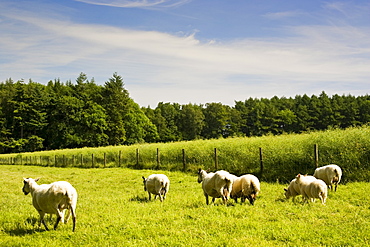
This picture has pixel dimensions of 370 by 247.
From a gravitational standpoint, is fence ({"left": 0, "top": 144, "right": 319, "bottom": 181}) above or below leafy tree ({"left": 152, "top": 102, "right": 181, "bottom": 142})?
below

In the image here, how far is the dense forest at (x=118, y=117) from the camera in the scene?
75438 mm

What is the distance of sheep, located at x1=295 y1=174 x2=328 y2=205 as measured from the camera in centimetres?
1071

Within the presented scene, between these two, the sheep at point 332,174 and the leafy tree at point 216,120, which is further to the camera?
the leafy tree at point 216,120

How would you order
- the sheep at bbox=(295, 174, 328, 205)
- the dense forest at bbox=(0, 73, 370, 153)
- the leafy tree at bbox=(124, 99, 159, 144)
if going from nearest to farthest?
the sheep at bbox=(295, 174, 328, 205) < the dense forest at bbox=(0, 73, 370, 153) < the leafy tree at bbox=(124, 99, 159, 144)

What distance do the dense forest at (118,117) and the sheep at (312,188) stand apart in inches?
2166

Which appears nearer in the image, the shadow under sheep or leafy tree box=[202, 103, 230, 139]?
the shadow under sheep

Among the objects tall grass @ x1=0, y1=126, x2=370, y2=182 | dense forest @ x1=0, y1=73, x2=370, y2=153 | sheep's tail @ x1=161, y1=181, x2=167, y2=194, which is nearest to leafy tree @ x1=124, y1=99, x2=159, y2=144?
dense forest @ x1=0, y1=73, x2=370, y2=153

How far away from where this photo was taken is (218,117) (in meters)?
103

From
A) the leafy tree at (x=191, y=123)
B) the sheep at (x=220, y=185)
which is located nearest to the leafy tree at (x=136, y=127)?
the leafy tree at (x=191, y=123)

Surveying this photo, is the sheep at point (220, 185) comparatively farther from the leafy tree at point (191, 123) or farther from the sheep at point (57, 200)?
the leafy tree at point (191, 123)

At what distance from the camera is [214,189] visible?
11180 millimetres

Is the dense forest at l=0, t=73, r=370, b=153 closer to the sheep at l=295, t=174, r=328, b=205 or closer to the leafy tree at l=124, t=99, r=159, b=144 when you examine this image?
the leafy tree at l=124, t=99, r=159, b=144

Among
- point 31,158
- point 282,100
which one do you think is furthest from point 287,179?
point 282,100

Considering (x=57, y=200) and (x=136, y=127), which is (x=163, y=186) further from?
(x=136, y=127)
